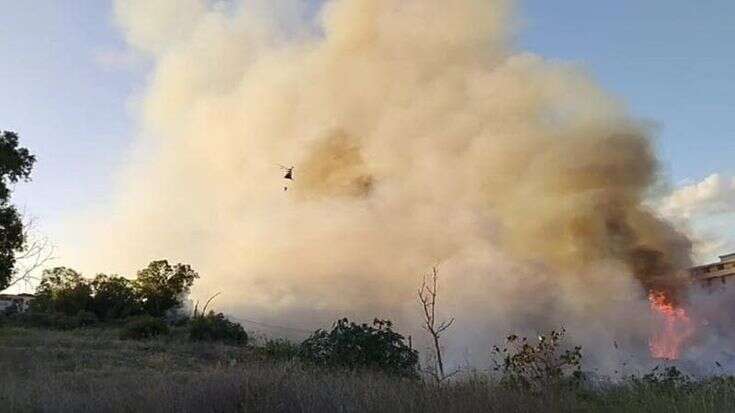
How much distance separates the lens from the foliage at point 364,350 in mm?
14352

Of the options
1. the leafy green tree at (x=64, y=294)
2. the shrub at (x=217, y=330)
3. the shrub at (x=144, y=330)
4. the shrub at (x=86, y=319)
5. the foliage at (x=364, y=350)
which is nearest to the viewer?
the foliage at (x=364, y=350)

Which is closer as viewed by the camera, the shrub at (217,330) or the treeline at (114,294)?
the shrub at (217,330)

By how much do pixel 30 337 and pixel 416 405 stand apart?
24422 millimetres

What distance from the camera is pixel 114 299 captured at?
46.1 m

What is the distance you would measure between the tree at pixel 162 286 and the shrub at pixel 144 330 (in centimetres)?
1238

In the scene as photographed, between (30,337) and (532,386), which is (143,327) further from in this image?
(532,386)

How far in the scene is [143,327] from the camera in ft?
107

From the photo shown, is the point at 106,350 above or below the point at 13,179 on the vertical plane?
below

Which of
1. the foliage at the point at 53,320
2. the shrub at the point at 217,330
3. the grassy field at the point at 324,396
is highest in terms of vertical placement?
the foliage at the point at 53,320

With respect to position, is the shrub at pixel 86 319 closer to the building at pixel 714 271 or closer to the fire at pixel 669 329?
the fire at pixel 669 329

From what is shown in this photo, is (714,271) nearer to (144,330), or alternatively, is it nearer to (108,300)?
(144,330)

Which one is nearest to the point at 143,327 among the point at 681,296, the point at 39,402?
the point at 39,402

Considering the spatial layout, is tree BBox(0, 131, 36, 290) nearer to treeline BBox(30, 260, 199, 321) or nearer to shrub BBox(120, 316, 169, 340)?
shrub BBox(120, 316, 169, 340)

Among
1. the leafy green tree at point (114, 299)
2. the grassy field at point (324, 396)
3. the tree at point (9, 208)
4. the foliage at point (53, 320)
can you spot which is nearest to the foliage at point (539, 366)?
the grassy field at point (324, 396)
